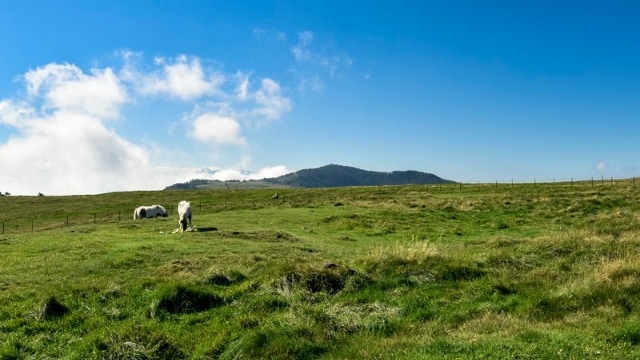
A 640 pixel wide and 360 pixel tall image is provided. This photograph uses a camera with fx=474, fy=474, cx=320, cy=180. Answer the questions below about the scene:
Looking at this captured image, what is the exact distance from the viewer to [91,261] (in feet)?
66.3

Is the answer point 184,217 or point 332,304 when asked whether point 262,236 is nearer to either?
point 184,217

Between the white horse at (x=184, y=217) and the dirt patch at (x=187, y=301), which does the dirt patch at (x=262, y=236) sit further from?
the dirt patch at (x=187, y=301)

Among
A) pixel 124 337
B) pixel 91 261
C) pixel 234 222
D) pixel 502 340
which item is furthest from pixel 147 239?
pixel 502 340

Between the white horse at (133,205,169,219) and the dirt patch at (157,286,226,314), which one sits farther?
the white horse at (133,205,169,219)

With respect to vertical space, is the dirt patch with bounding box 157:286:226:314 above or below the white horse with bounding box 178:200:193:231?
below

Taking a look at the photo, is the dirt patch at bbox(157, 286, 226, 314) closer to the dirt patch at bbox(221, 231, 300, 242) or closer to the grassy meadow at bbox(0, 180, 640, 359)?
the grassy meadow at bbox(0, 180, 640, 359)

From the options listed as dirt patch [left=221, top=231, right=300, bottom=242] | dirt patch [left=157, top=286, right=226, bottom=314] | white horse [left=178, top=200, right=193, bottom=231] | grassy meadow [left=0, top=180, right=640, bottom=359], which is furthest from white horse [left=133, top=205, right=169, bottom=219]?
dirt patch [left=157, top=286, right=226, bottom=314]

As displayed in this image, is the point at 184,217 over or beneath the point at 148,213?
over

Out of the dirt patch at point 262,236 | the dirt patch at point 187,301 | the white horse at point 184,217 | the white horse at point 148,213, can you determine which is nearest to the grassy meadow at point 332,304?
the dirt patch at point 187,301

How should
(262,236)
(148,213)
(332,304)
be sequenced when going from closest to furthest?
(332,304) < (262,236) < (148,213)

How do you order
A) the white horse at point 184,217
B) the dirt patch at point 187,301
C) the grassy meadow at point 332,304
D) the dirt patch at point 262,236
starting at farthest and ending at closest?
the white horse at point 184,217 < the dirt patch at point 262,236 < the dirt patch at point 187,301 < the grassy meadow at point 332,304

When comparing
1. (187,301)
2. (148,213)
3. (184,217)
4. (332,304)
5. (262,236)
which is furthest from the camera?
(148,213)

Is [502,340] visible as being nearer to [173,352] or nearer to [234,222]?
[173,352]

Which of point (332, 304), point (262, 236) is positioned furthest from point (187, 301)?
point (262, 236)
